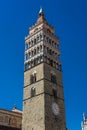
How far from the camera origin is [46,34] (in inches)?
1549

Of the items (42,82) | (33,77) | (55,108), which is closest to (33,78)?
(33,77)

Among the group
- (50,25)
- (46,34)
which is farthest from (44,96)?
(50,25)

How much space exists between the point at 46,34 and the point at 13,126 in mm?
14482

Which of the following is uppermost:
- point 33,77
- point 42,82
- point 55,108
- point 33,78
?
point 33,77

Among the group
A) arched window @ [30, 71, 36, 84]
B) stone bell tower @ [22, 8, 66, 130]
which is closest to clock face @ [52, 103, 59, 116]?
stone bell tower @ [22, 8, 66, 130]

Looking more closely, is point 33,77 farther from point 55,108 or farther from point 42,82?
point 55,108

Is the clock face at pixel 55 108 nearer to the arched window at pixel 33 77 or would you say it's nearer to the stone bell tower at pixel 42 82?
the stone bell tower at pixel 42 82

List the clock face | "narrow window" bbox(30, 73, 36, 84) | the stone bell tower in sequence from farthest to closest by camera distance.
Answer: "narrow window" bbox(30, 73, 36, 84) → the clock face → the stone bell tower

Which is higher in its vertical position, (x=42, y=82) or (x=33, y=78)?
(x=33, y=78)

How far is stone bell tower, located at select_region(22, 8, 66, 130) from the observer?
109ft

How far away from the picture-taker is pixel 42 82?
34562 mm

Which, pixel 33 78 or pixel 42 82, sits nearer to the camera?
pixel 42 82

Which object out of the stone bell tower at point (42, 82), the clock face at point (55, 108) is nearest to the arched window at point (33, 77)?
the stone bell tower at point (42, 82)

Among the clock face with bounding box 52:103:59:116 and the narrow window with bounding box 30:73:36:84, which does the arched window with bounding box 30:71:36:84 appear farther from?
the clock face with bounding box 52:103:59:116
